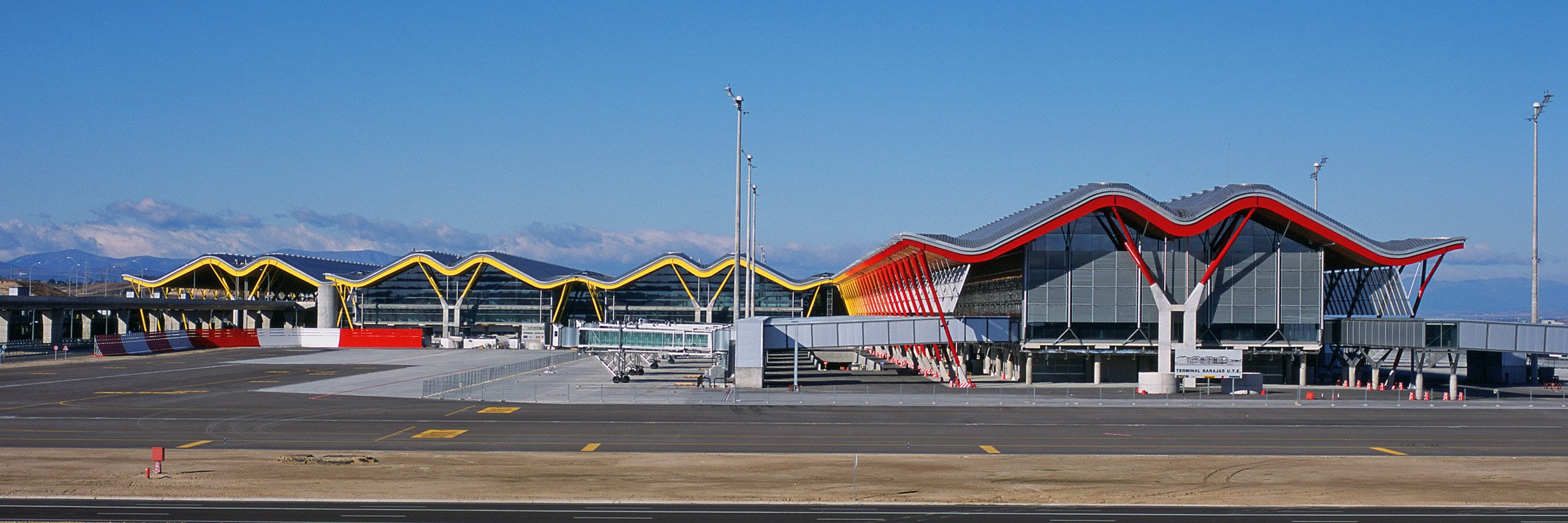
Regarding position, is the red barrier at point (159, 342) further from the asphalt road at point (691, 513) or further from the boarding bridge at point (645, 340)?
the asphalt road at point (691, 513)

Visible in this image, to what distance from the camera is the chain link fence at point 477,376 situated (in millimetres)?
67438

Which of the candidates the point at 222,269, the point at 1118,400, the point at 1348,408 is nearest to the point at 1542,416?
the point at 1348,408

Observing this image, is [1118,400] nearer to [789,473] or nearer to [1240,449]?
[1240,449]

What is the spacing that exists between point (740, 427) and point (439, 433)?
36.7ft

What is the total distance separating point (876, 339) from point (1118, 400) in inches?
656

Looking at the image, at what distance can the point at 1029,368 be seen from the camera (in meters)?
76.0

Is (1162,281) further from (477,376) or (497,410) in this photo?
(477,376)

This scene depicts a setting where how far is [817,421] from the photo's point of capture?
50094mm

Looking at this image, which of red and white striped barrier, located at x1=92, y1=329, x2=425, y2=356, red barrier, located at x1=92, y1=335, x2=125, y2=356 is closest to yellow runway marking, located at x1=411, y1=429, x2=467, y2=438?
red barrier, located at x1=92, y1=335, x2=125, y2=356

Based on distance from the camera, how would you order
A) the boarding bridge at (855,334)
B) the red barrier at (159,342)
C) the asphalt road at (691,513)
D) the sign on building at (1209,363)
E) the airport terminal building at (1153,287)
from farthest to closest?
the red barrier at (159,342)
the airport terminal building at (1153,287)
the boarding bridge at (855,334)
the sign on building at (1209,363)
the asphalt road at (691,513)

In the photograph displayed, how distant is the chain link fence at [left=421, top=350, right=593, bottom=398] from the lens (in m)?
67.4

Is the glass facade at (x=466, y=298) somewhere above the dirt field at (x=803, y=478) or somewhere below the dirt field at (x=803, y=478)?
above

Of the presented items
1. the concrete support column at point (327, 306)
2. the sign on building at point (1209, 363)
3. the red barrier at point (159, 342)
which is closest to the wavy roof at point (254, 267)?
the concrete support column at point (327, 306)

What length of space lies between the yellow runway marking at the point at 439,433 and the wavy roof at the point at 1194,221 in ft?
121
